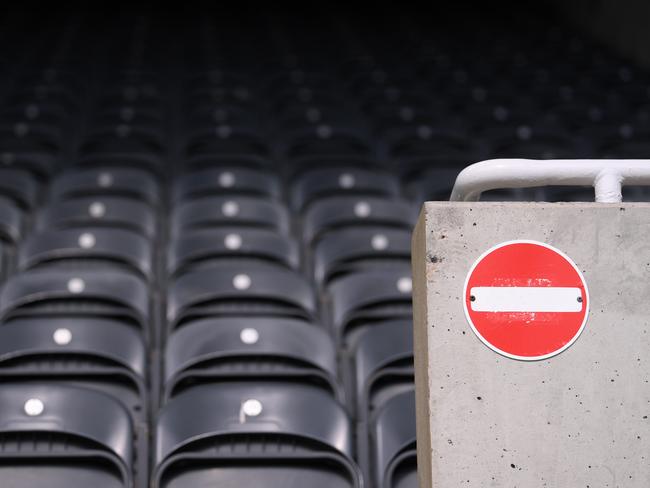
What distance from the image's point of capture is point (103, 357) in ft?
6.92

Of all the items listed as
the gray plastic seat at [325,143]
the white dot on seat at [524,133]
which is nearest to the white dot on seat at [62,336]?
the gray plastic seat at [325,143]

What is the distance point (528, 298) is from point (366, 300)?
1189 mm

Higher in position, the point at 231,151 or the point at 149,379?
the point at 231,151

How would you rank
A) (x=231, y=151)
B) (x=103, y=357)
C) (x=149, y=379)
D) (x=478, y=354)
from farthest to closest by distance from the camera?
(x=231, y=151), (x=149, y=379), (x=103, y=357), (x=478, y=354)

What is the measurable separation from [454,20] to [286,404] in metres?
5.58

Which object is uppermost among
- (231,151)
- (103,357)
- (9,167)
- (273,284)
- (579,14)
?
(579,14)

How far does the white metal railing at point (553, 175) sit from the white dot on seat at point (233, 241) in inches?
59.2

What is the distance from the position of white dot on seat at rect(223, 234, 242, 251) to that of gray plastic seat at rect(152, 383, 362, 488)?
823 millimetres

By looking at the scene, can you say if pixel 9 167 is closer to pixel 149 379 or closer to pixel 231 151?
pixel 231 151

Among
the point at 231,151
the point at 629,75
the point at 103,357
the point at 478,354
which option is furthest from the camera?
the point at 629,75

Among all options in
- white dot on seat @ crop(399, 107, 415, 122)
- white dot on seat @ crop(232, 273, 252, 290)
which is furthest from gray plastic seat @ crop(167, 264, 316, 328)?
white dot on seat @ crop(399, 107, 415, 122)

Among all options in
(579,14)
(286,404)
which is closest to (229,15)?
(579,14)

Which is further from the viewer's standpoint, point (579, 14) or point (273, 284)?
point (579, 14)

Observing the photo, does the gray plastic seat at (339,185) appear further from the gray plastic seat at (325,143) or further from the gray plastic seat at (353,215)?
the gray plastic seat at (325,143)
